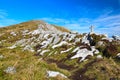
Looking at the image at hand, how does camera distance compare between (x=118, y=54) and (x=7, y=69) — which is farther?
(x=118, y=54)

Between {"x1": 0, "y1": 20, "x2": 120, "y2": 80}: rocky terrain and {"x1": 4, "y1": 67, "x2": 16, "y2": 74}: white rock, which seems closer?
{"x1": 4, "y1": 67, "x2": 16, "y2": 74}: white rock

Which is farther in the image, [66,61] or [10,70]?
[66,61]

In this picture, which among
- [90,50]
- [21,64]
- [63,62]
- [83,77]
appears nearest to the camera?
[21,64]

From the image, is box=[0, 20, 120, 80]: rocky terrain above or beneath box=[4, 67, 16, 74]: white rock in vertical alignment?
beneath

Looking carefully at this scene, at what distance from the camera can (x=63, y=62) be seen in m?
32.5

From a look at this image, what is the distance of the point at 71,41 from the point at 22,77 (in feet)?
117

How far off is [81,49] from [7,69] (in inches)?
994

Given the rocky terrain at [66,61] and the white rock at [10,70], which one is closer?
the white rock at [10,70]

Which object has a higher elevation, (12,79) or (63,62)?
(12,79)

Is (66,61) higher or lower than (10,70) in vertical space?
lower

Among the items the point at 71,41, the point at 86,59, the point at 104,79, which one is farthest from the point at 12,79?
the point at 71,41

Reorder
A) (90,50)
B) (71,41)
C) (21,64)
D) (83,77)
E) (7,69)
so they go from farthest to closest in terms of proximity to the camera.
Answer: (71,41)
(90,50)
(83,77)
(21,64)
(7,69)

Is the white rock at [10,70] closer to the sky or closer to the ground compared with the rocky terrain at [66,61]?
closer to the sky

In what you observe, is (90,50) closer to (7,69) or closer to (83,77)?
(83,77)
